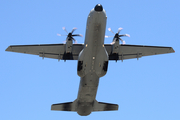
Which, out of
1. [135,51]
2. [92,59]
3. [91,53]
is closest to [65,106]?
[92,59]

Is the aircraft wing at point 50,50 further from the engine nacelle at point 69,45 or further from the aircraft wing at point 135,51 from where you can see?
the aircraft wing at point 135,51

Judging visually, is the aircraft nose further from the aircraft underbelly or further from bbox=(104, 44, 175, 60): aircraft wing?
bbox=(104, 44, 175, 60): aircraft wing

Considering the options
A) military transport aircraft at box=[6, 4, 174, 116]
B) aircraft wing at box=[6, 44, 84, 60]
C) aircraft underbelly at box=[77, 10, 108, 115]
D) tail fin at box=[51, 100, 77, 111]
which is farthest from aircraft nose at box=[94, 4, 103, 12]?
tail fin at box=[51, 100, 77, 111]

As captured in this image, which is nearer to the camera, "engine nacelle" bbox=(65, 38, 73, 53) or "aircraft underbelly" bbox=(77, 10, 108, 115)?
"aircraft underbelly" bbox=(77, 10, 108, 115)

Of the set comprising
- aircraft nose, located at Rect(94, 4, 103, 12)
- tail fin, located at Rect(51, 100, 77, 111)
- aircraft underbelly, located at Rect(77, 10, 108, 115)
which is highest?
aircraft nose, located at Rect(94, 4, 103, 12)

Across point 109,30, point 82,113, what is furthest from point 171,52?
point 82,113

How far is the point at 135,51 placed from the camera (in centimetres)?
3041

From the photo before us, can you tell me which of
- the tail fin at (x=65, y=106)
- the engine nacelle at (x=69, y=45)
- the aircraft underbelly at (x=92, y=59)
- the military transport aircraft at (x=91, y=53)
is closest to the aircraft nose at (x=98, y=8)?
the military transport aircraft at (x=91, y=53)

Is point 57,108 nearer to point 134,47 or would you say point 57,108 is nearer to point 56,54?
point 56,54

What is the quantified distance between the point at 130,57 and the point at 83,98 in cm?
718

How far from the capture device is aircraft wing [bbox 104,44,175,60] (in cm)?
2989

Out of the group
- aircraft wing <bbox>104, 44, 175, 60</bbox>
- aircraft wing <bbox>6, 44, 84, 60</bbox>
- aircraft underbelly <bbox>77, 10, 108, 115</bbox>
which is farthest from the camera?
aircraft wing <bbox>104, 44, 175, 60</bbox>

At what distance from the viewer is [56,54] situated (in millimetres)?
29562

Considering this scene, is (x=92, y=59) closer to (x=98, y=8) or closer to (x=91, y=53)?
(x=91, y=53)
